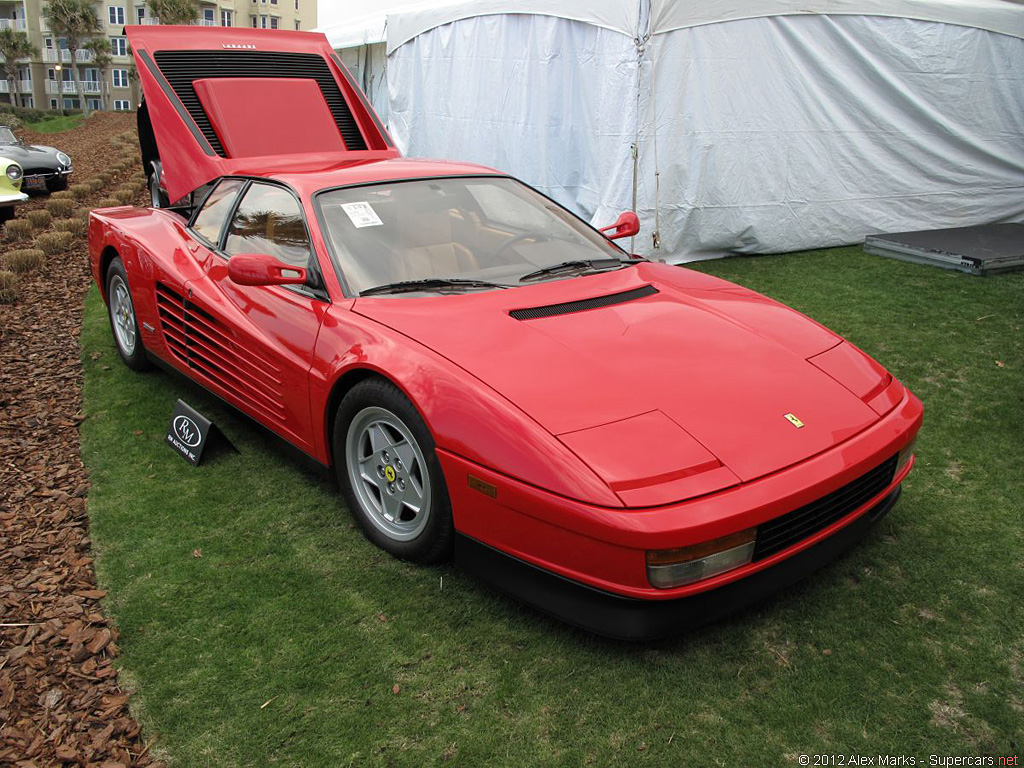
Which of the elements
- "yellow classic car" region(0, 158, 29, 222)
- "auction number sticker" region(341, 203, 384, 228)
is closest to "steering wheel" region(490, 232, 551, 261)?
"auction number sticker" region(341, 203, 384, 228)

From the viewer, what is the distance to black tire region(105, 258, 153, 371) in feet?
14.8

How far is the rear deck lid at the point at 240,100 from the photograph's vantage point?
525 cm

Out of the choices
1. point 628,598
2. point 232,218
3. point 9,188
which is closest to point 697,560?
point 628,598

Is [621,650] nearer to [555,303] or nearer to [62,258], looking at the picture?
[555,303]

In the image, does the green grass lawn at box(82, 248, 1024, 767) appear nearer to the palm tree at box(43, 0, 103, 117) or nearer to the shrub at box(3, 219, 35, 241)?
the shrub at box(3, 219, 35, 241)

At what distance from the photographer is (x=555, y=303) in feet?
9.82

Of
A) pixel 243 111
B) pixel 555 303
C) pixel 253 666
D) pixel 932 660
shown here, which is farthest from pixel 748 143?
pixel 253 666

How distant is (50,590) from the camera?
2.84 metres

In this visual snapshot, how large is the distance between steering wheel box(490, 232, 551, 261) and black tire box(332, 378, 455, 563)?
0.90m

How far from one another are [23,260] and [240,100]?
3279 mm

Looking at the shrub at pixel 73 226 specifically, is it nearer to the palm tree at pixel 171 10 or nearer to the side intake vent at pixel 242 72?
the side intake vent at pixel 242 72

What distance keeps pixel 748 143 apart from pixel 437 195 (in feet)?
15.3

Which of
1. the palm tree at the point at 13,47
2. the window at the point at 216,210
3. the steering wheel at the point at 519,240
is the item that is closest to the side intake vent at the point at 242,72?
the window at the point at 216,210

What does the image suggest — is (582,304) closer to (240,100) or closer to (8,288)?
(240,100)
